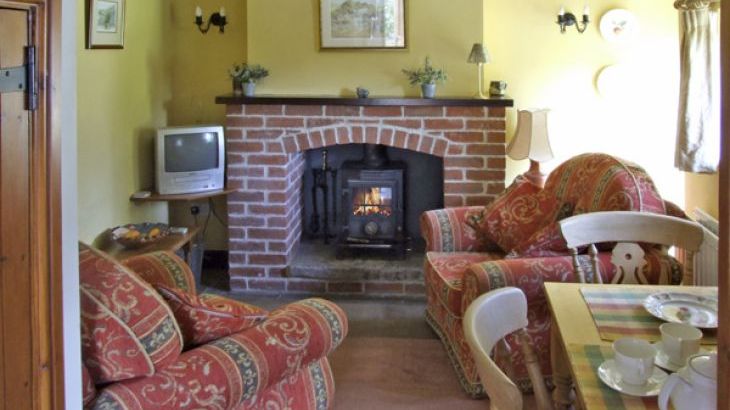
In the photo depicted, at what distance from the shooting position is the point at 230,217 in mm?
4637

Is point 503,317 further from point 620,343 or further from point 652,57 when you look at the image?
point 652,57

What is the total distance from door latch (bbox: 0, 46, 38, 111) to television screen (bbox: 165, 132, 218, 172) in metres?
3.20

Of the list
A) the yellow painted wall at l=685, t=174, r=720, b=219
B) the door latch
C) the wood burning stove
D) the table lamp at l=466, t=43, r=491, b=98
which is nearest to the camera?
the door latch

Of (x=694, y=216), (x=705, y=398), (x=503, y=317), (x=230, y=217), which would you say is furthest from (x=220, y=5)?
(x=705, y=398)

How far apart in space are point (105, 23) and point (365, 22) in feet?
4.77

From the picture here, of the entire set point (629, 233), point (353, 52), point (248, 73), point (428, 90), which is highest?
point (353, 52)

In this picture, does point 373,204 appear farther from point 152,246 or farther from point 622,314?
point 622,314

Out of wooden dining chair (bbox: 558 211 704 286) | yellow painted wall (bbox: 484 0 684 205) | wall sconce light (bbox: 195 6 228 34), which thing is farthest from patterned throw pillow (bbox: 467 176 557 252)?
wall sconce light (bbox: 195 6 228 34)

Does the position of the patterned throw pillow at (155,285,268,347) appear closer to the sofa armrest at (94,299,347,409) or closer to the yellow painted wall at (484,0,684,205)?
the sofa armrest at (94,299,347,409)

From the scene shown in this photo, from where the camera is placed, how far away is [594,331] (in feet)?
5.93

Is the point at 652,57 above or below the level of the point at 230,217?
above

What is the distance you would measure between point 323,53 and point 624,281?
252 cm


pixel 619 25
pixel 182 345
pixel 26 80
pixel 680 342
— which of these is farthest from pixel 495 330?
pixel 619 25

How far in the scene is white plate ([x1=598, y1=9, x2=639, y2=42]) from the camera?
4.51 meters
